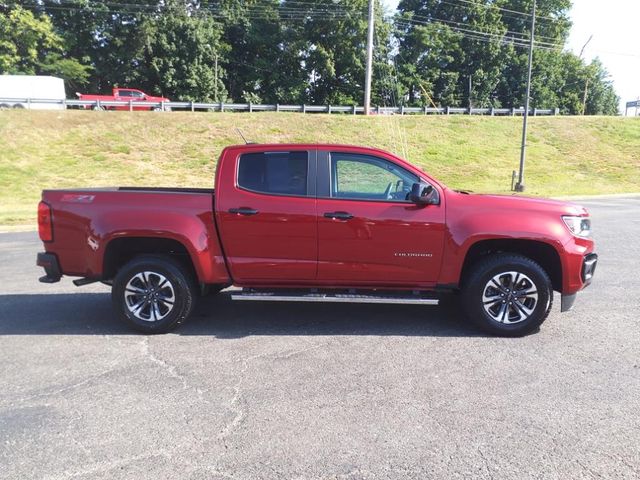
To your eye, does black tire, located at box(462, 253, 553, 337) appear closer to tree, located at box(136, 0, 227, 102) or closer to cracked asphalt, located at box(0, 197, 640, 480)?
cracked asphalt, located at box(0, 197, 640, 480)

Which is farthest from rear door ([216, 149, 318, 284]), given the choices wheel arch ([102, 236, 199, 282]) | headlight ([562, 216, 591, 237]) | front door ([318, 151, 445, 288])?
headlight ([562, 216, 591, 237])

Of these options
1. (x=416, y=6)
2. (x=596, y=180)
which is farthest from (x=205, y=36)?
(x=596, y=180)

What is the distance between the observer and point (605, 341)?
495 centimetres

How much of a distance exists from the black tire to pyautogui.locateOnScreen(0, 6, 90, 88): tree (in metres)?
50.1

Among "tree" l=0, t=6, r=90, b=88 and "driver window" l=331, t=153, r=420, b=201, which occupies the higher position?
"tree" l=0, t=6, r=90, b=88

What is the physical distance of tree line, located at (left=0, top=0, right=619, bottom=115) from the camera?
161 ft

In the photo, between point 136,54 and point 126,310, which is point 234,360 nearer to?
point 126,310

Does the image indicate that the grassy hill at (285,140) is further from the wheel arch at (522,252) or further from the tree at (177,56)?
the tree at (177,56)

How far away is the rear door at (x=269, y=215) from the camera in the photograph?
5043 millimetres

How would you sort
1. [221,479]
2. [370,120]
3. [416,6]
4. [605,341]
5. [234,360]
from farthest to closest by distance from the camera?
[416,6], [370,120], [605,341], [234,360], [221,479]

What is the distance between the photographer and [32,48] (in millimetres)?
45656

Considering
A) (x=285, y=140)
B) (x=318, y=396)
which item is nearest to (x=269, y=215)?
(x=318, y=396)

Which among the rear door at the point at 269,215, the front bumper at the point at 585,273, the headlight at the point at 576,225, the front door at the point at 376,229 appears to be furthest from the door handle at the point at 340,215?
the front bumper at the point at 585,273

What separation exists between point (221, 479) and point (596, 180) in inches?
1225
